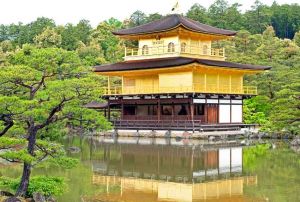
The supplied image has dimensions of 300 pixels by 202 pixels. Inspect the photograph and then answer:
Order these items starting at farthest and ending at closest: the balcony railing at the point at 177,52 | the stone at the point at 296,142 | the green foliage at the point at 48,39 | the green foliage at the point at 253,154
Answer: the green foliage at the point at 48,39
the balcony railing at the point at 177,52
the stone at the point at 296,142
the green foliage at the point at 253,154

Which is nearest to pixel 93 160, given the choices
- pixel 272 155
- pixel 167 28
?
pixel 272 155

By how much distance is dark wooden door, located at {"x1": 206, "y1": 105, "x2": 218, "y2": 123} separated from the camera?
122ft

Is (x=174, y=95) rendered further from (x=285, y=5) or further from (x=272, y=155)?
(x=285, y=5)

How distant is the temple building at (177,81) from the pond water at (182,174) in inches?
336

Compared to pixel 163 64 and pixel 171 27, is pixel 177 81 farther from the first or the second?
pixel 171 27

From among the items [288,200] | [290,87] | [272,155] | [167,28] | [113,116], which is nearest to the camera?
[288,200]

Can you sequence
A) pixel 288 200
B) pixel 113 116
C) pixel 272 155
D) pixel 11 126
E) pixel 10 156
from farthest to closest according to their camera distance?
pixel 113 116 → pixel 272 155 → pixel 288 200 → pixel 11 126 → pixel 10 156

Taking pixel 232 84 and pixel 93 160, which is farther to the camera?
pixel 232 84

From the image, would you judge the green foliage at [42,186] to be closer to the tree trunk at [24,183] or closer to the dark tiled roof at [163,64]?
the tree trunk at [24,183]

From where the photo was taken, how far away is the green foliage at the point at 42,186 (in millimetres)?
12797

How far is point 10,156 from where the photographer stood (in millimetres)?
11758

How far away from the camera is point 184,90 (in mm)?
36188

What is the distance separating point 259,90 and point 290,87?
10.4 m

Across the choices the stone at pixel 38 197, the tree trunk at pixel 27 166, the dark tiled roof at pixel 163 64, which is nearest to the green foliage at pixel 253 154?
the dark tiled roof at pixel 163 64
